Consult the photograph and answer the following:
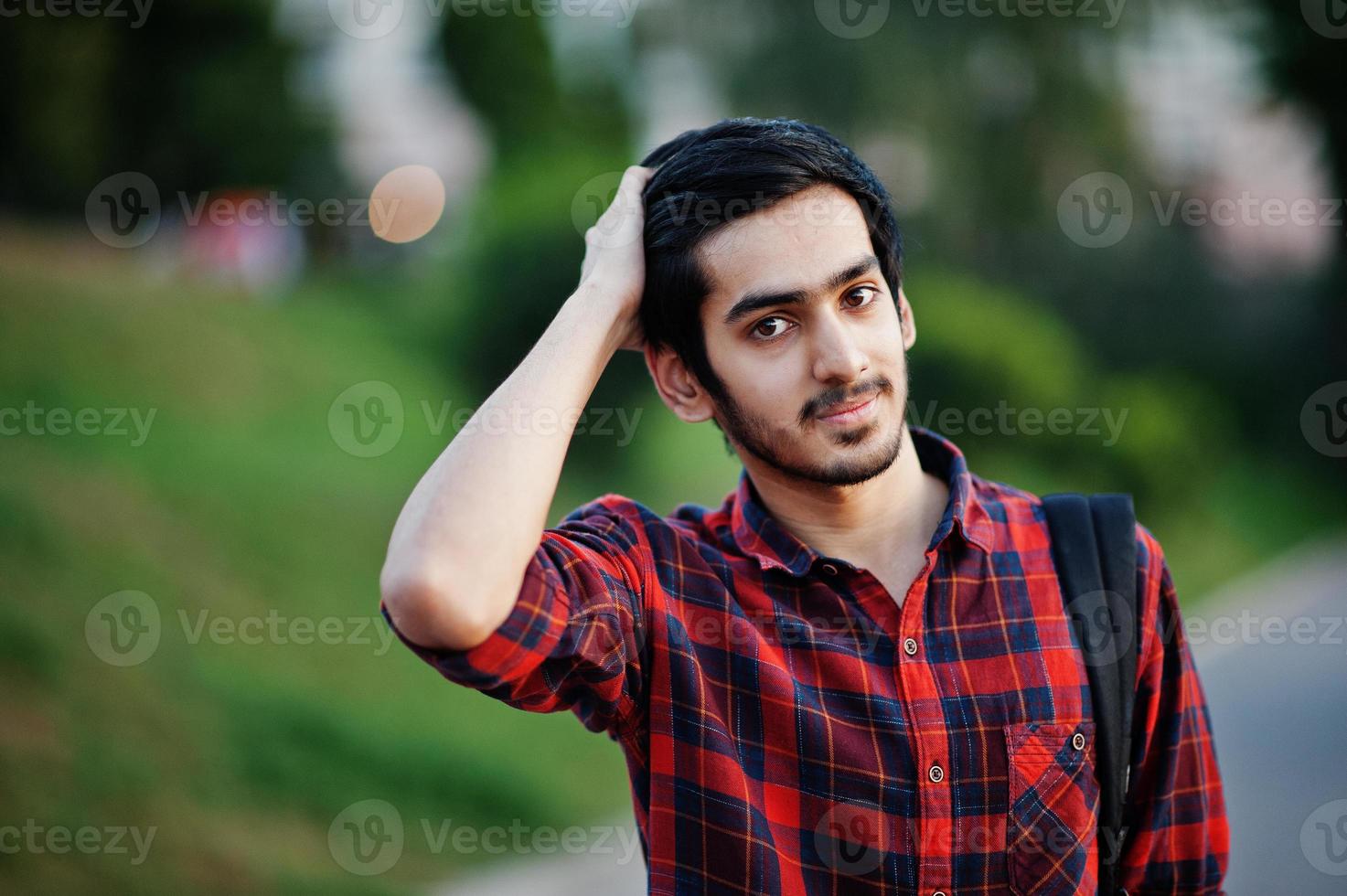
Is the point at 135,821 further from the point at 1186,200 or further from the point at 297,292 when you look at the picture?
the point at 1186,200

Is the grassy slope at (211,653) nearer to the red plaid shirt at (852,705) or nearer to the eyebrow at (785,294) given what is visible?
the red plaid shirt at (852,705)

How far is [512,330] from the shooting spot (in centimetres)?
841

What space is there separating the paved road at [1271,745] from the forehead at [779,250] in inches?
139

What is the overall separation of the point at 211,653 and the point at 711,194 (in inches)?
183

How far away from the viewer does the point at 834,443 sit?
205cm

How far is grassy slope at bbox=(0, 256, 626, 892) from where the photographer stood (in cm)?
474

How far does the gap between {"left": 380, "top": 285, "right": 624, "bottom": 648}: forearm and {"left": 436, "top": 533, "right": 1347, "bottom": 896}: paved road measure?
3463 millimetres

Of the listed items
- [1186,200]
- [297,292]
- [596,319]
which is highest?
[1186,200]

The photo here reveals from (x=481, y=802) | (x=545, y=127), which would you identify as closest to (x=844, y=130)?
(x=545, y=127)

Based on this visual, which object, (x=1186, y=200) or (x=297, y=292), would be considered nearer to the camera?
(x=297, y=292)

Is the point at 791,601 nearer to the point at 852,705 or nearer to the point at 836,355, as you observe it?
the point at 852,705

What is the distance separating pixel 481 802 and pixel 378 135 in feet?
23.1

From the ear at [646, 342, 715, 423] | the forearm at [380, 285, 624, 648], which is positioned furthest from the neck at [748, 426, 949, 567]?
the forearm at [380, 285, 624, 648]

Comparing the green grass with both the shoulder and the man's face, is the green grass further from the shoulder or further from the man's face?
the man's face
